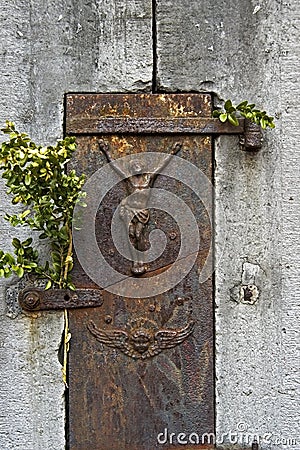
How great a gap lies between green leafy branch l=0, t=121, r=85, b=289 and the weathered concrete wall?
158 mm

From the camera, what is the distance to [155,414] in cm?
275

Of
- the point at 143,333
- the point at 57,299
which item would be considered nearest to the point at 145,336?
the point at 143,333

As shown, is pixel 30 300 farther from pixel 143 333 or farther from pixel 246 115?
pixel 246 115

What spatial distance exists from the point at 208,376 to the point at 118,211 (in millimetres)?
693

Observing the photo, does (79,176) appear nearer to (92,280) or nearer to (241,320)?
(92,280)

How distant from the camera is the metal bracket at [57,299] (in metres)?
2.69

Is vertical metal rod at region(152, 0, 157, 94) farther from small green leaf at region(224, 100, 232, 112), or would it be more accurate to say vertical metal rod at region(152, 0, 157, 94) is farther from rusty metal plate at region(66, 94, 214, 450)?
small green leaf at region(224, 100, 232, 112)

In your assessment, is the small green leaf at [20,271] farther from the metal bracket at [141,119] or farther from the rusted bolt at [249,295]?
the rusted bolt at [249,295]

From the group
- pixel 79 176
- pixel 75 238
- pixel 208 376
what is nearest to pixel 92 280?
pixel 75 238

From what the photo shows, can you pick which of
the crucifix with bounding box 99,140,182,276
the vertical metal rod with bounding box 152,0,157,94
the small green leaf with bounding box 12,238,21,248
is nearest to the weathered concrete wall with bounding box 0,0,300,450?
the vertical metal rod with bounding box 152,0,157,94

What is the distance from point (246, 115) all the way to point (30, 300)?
40.0 inches

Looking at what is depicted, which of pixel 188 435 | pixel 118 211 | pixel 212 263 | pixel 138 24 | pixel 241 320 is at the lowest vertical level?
pixel 188 435

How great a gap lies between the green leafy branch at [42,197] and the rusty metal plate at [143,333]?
107 mm

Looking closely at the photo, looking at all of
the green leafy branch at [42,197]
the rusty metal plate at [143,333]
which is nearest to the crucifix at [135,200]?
the rusty metal plate at [143,333]
